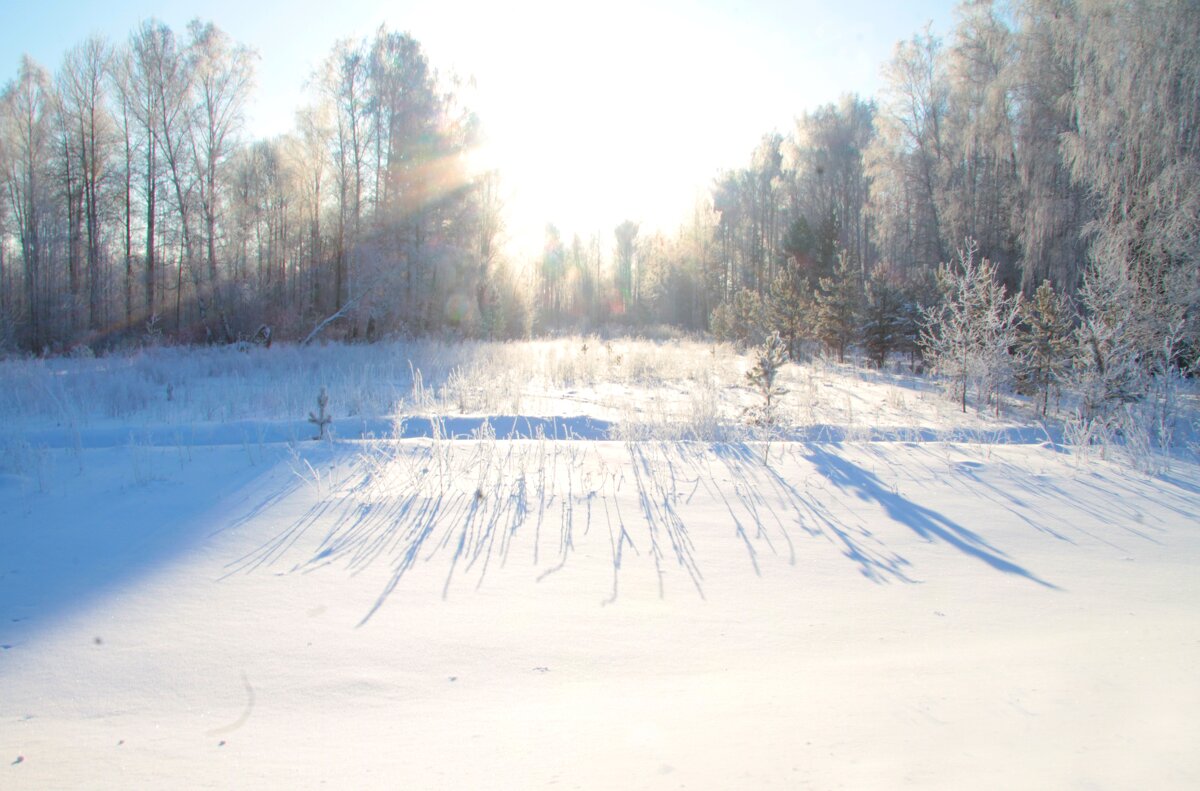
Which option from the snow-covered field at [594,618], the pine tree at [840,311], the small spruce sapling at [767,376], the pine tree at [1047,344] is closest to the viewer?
the snow-covered field at [594,618]

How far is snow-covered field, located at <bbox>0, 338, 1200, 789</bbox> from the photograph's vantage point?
1.81 m

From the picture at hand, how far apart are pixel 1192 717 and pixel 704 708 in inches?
58.5

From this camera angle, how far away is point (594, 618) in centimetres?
272

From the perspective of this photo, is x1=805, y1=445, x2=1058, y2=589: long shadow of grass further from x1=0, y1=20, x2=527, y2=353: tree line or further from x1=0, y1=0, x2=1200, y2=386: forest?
x1=0, y1=20, x2=527, y2=353: tree line

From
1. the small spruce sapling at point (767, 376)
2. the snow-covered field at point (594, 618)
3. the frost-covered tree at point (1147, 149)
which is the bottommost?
the snow-covered field at point (594, 618)

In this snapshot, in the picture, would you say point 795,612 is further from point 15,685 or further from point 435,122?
point 435,122

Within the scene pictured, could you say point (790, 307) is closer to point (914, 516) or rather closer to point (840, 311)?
point (840, 311)

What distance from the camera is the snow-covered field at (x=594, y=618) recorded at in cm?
181

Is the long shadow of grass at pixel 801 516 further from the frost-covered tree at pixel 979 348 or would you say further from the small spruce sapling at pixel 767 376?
the frost-covered tree at pixel 979 348

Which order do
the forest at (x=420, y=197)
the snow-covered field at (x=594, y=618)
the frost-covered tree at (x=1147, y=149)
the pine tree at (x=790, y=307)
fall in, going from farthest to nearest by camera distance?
the pine tree at (x=790, y=307) < the forest at (x=420, y=197) < the frost-covered tree at (x=1147, y=149) < the snow-covered field at (x=594, y=618)

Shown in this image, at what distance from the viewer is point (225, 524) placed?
3.88 m

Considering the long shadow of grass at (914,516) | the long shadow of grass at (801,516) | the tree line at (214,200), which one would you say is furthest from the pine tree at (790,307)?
the long shadow of grass at (801,516)

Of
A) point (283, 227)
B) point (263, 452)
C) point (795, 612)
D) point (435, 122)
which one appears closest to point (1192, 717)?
point (795, 612)

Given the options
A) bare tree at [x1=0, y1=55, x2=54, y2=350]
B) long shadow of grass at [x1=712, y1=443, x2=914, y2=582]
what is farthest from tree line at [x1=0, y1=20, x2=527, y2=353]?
long shadow of grass at [x1=712, y1=443, x2=914, y2=582]
